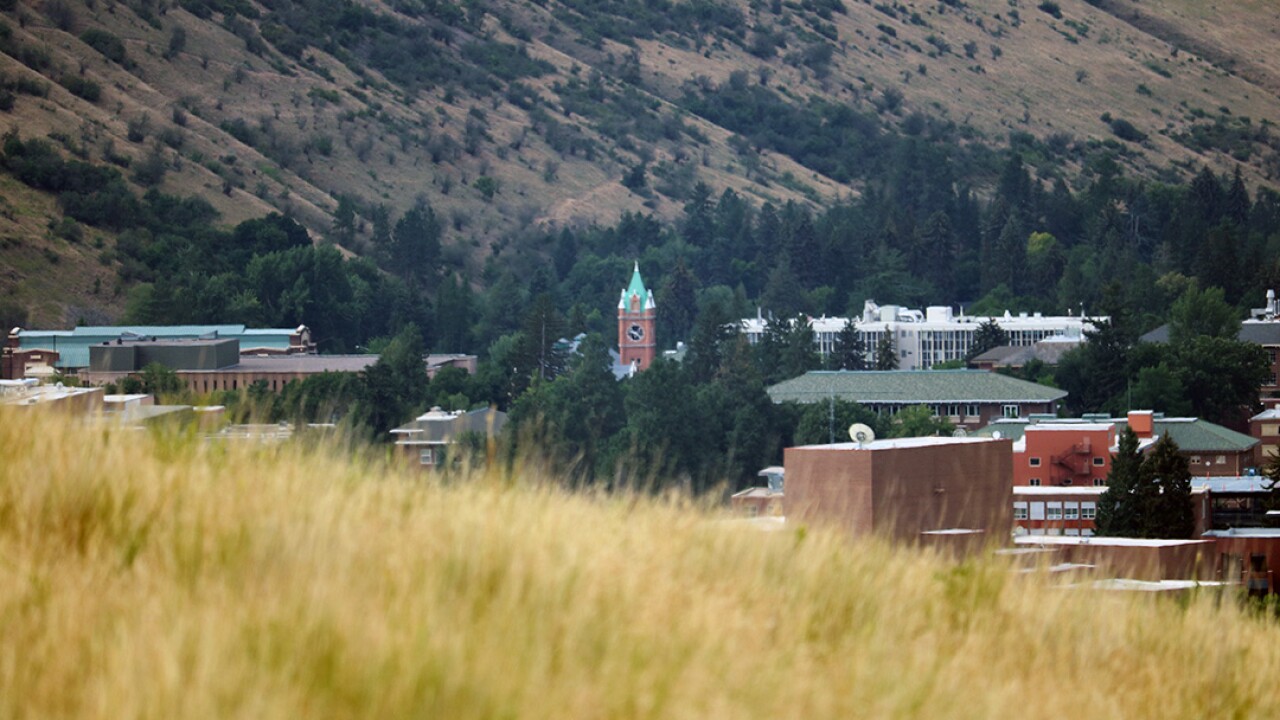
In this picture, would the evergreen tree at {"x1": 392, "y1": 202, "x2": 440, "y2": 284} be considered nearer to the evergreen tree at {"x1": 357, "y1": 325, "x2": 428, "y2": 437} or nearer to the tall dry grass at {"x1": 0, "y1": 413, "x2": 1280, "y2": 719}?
the evergreen tree at {"x1": 357, "y1": 325, "x2": 428, "y2": 437}

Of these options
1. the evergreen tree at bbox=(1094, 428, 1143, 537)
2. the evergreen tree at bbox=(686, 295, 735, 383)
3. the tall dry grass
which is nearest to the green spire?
the evergreen tree at bbox=(686, 295, 735, 383)

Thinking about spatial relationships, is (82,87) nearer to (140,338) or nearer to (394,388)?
(140,338)

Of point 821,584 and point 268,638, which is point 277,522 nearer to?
point 268,638

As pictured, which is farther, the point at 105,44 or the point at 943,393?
the point at 105,44

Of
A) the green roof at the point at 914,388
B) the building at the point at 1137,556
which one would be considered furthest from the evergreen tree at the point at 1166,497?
the green roof at the point at 914,388

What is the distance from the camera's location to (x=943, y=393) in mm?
101000

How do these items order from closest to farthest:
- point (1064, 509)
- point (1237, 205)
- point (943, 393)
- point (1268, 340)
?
point (1064, 509), point (943, 393), point (1268, 340), point (1237, 205)

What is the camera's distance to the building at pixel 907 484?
34.1 metres

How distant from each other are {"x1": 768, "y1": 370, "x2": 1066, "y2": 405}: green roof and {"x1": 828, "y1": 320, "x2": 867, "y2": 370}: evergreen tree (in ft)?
38.0

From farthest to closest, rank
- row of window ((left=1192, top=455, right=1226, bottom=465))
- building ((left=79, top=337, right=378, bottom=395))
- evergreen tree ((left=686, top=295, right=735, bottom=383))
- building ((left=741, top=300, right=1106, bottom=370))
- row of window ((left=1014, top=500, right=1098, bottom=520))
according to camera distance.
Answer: building ((left=741, top=300, right=1106, bottom=370)) → evergreen tree ((left=686, top=295, right=735, bottom=383)) → building ((left=79, top=337, right=378, bottom=395)) → row of window ((left=1192, top=455, right=1226, bottom=465)) → row of window ((left=1014, top=500, right=1098, bottom=520))

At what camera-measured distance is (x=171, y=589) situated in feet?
28.3

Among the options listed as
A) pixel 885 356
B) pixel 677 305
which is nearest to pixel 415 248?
pixel 677 305

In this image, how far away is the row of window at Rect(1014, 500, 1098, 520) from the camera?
55312 millimetres

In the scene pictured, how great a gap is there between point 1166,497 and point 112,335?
55.0 m
